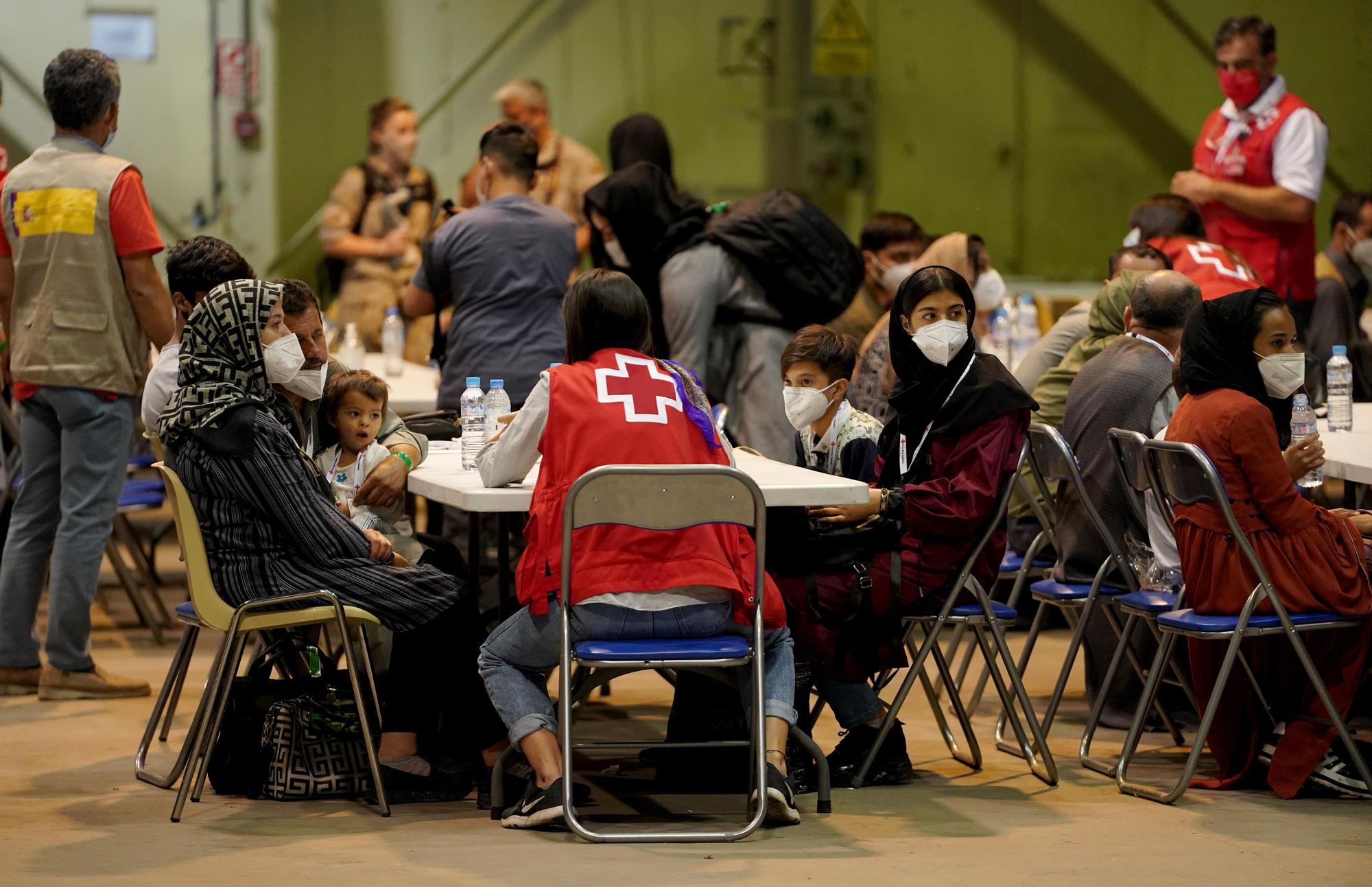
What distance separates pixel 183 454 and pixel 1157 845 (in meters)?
2.26

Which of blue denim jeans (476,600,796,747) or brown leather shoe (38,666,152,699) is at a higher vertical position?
blue denim jeans (476,600,796,747)

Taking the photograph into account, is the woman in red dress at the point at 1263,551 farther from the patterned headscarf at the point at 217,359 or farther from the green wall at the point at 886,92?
the green wall at the point at 886,92

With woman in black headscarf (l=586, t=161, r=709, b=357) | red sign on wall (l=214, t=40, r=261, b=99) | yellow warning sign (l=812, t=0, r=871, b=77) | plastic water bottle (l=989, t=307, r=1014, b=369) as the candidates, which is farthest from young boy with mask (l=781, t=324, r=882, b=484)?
red sign on wall (l=214, t=40, r=261, b=99)

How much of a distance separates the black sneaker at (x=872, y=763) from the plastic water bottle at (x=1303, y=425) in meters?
1.23

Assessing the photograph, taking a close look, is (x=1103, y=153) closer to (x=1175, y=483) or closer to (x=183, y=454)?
(x=1175, y=483)

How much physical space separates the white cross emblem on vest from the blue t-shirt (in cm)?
192

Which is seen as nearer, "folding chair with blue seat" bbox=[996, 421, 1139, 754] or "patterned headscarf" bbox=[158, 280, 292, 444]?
"patterned headscarf" bbox=[158, 280, 292, 444]

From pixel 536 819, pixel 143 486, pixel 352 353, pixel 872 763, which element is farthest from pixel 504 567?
pixel 352 353

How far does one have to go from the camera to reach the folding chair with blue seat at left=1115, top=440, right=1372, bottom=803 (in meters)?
3.93

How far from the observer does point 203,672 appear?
221 inches

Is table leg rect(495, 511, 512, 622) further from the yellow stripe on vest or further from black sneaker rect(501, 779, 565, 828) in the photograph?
the yellow stripe on vest

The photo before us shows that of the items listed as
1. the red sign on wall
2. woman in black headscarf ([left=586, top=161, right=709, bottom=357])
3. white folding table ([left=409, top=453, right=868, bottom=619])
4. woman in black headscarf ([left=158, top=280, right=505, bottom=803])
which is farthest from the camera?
the red sign on wall

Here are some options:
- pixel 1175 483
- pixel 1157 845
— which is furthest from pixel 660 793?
pixel 1175 483

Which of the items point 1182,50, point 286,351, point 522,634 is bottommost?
point 522,634
